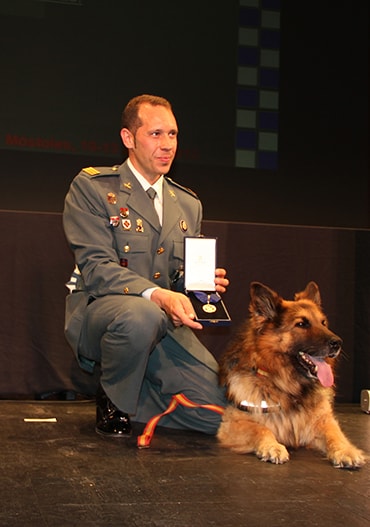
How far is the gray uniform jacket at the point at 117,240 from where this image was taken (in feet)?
9.55

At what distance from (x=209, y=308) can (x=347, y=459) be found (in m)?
0.72

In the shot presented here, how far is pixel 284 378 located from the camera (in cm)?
286

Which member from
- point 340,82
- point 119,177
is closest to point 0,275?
point 119,177

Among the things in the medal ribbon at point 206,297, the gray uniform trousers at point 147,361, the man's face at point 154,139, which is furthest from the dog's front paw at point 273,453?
the man's face at point 154,139

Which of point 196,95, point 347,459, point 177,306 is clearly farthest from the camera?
point 196,95

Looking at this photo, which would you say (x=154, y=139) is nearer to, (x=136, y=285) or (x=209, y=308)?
(x=136, y=285)

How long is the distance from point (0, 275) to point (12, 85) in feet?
4.44

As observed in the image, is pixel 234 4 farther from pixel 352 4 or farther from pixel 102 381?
pixel 102 381

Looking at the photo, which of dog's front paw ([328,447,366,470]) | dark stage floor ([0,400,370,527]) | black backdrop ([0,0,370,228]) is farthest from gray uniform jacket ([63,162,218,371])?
black backdrop ([0,0,370,228])

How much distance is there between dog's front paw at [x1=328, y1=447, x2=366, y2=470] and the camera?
254 centimetres

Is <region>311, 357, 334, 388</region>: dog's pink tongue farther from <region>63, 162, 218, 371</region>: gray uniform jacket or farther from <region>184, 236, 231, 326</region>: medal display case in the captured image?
<region>63, 162, 218, 371</region>: gray uniform jacket

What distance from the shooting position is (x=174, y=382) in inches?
121

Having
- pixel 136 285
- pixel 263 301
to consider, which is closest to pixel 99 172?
pixel 136 285

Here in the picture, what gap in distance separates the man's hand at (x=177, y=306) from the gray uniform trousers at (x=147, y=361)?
0.04m
